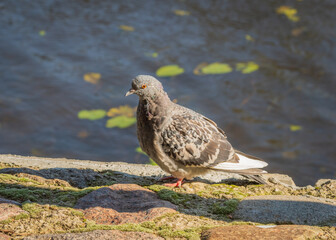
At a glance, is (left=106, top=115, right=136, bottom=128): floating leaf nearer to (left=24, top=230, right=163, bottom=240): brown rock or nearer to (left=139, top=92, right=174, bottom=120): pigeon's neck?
(left=139, top=92, right=174, bottom=120): pigeon's neck

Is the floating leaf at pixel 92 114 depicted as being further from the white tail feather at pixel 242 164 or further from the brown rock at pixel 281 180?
the white tail feather at pixel 242 164

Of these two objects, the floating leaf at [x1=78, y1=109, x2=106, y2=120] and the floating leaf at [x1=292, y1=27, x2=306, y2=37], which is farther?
the floating leaf at [x1=292, y1=27, x2=306, y2=37]

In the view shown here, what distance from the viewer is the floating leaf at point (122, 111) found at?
865cm

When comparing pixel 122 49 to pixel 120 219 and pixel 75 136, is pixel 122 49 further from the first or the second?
pixel 120 219

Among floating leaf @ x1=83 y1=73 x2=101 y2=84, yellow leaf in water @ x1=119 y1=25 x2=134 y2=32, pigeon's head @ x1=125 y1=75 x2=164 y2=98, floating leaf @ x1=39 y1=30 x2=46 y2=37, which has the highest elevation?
yellow leaf in water @ x1=119 y1=25 x2=134 y2=32

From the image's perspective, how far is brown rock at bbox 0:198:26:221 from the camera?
136 inches

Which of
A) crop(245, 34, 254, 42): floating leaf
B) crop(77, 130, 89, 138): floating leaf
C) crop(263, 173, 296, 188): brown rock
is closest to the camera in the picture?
crop(263, 173, 296, 188): brown rock

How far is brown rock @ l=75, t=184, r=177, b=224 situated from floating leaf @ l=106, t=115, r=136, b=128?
4.38 meters

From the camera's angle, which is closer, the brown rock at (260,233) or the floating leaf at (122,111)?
the brown rock at (260,233)

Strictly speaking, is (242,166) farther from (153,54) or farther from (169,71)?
(153,54)

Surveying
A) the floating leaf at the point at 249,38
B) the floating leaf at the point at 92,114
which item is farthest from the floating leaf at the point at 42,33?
the floating leaf at the point at 249,38

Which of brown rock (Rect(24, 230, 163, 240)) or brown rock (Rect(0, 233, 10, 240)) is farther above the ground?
brown rock (Rect(24, 230, 163, 240))

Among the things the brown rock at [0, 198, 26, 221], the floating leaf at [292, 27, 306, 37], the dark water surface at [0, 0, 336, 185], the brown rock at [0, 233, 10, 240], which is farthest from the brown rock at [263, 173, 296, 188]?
the floating leaf at [292, 27, 306, 37]

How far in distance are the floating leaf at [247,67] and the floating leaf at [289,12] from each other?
2.06m
